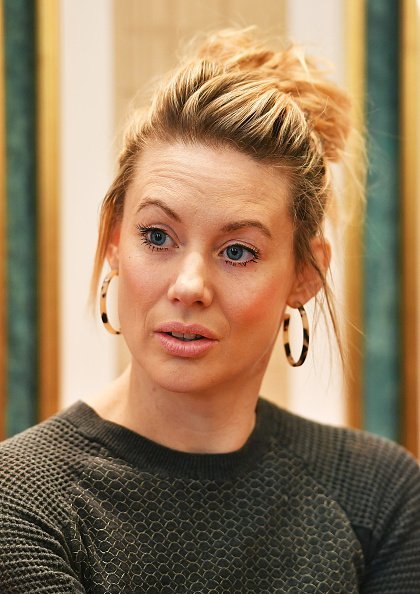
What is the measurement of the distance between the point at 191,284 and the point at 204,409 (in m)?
0.23

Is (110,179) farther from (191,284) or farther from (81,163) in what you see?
(191,284)

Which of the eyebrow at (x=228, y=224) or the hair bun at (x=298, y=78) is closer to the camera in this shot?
the eyebrow at (x=228, y=224)

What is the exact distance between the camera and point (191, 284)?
49.4 inches

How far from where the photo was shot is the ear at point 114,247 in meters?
1.45

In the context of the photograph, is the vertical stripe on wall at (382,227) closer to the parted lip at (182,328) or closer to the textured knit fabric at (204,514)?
the textured knit fabric at (204,514)

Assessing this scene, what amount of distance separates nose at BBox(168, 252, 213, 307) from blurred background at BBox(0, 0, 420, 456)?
49cm

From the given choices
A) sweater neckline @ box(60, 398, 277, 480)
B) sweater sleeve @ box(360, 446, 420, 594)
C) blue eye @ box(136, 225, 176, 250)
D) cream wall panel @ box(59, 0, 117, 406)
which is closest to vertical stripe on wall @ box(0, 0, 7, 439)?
cream wall panel @ box(59, 0, 117, 406)

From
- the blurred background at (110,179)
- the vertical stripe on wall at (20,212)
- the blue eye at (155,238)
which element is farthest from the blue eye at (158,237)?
the vertical stripe on wall at (20,212)

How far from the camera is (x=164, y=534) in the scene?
1.32 m

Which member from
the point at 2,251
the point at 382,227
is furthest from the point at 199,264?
the point at 382,227

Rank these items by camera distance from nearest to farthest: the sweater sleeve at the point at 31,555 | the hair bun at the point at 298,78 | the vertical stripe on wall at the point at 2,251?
the sweater sleeve at the point at 31,555, the hair bun at the point at 298,78, the vertical stripe on wall at the point at 2,251

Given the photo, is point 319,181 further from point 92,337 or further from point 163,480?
point 92,337

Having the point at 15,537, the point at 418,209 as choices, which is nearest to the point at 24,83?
the point at 418,209

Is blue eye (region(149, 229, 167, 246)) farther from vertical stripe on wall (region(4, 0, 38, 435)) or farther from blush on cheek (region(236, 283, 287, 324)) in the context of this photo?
vertical stripe on wall (region(4, 0, 38, 435))
